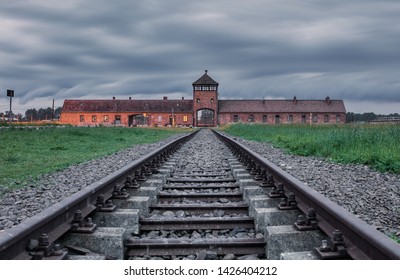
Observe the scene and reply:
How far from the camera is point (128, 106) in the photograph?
87.0m

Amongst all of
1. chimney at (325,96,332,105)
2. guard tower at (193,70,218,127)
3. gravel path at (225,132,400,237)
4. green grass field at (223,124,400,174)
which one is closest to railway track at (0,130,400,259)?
gravel path at (225,132,400,237)

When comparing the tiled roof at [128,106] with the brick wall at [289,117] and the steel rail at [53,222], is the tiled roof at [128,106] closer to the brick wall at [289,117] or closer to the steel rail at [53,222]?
the brick wall at [289,117]

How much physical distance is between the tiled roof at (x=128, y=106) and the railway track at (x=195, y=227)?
79085mm

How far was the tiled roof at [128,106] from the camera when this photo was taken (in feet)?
280

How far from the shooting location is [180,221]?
440 cm

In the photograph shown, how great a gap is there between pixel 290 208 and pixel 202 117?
3302 inches

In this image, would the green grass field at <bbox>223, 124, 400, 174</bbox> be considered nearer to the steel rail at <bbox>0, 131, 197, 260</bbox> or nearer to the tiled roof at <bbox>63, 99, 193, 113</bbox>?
the steel rail at <bbox>0, 131, 197, 260</bbox>

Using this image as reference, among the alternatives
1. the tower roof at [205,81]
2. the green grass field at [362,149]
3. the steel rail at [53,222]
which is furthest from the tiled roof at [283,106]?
the steel rail at [53,222]

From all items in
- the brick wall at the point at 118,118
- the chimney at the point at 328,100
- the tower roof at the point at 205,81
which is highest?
the tower roof at the point at 205,81

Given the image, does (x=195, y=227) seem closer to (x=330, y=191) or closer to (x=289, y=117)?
(x=330, y=191)

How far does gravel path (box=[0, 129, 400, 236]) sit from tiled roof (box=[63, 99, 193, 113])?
249 ft

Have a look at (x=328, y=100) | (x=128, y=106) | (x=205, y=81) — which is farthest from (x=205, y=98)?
(x=328, y=100)

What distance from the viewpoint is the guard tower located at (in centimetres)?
8375
